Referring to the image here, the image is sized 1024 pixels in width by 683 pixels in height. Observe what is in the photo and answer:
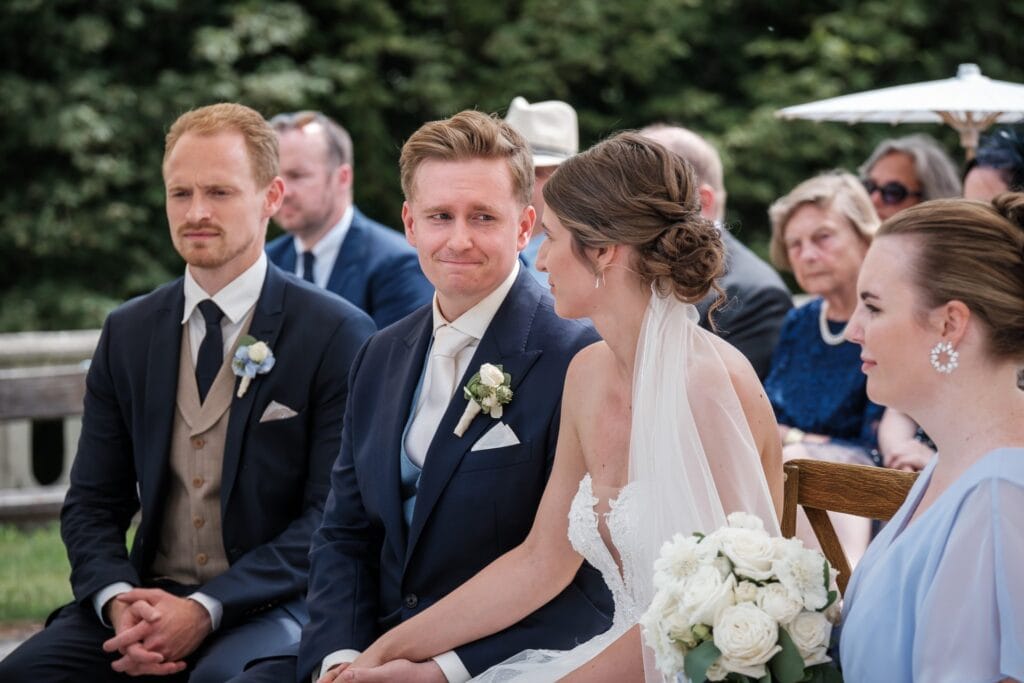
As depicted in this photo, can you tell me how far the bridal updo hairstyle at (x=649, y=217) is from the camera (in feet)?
9.15

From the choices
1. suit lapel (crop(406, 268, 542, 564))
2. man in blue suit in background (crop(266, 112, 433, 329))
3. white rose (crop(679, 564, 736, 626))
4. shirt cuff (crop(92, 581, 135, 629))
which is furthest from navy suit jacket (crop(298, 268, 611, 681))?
man in blue suit in background (crop(266, 112, 433, 329))

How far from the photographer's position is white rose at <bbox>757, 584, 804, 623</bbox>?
2162mm

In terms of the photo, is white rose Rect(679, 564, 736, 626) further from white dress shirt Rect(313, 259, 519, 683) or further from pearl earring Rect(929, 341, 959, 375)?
white dress shirt Rect(313, 259, 519, 683)

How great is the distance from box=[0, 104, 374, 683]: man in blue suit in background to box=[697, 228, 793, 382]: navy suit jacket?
213 cm

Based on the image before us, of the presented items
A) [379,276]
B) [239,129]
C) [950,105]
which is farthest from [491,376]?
[950,105]

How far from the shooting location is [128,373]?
12.6 ft

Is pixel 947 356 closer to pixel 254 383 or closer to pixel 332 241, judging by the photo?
pixel 254 383

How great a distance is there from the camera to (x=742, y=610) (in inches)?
84.9

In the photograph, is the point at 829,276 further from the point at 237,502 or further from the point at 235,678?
the point at 235,678

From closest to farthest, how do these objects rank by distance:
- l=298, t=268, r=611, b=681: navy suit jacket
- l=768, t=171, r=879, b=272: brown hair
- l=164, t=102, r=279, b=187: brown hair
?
l=298, t=268, r=611, b=681: navy suit jacket < l=164, t=102, r=279, b=187: brown hair < l=768, t=171, r=879, b=272: brown hair

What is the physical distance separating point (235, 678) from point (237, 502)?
585 millimetres

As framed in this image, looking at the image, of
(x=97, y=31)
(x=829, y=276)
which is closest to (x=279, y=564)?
(x=829, y=276)

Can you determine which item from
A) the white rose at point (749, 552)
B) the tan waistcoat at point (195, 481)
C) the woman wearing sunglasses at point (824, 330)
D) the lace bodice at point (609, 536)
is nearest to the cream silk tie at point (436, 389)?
the lace bodice at point (609, 536)

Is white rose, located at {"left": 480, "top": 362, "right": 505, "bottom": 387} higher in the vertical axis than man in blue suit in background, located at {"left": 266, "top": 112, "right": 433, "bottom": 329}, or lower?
lower
